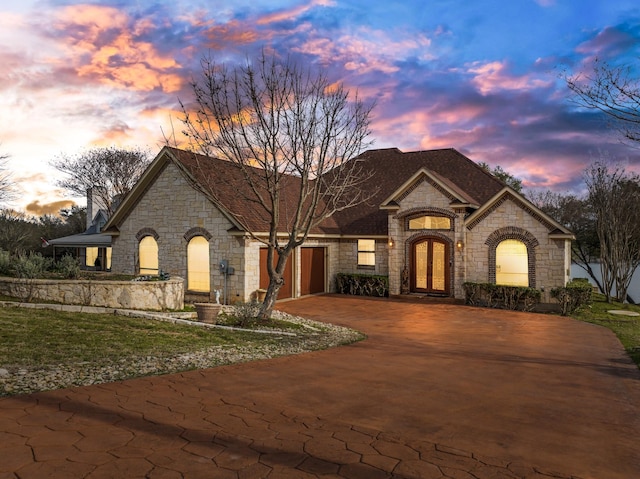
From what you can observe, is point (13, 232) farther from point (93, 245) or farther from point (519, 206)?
point (519, 206)

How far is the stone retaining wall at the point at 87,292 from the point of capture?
535 inches

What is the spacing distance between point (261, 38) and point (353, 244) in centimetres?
1289

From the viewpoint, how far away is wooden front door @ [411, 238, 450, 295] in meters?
21.6

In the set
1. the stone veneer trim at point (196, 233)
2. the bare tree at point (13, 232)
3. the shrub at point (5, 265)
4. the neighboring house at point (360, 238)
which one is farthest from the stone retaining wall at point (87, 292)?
the bare tree at point (13, 232)

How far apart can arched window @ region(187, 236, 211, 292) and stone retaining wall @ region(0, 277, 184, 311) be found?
4856mm

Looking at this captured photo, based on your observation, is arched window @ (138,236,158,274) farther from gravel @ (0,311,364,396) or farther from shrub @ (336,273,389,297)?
gravel @ (0,311,364,396)

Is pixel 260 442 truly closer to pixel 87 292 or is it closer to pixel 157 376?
pixel 157 376

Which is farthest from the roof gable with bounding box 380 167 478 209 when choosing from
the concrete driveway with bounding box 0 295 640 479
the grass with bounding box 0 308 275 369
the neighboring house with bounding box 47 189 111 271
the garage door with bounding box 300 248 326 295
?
the neighboring house with bounding box 47 189 111 271

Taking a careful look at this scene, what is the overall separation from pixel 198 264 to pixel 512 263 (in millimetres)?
13970

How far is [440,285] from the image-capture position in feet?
71.8


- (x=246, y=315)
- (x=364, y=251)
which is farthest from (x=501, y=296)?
(x=246, y=315)

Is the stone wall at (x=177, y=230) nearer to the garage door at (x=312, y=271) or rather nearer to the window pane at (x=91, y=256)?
the garage door at (x=312, y=271)

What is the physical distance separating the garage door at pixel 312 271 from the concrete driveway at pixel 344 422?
12349mm

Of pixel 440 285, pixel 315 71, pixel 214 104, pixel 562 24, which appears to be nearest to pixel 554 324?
pixel 440 285
